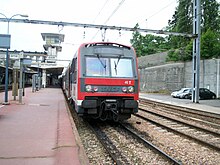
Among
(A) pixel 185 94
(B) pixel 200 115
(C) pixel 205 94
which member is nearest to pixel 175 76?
(A) pixel 185 94

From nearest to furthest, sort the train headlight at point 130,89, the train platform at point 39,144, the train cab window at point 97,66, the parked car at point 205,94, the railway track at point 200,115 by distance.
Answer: the train platform at point 39,144 < the train cab window at point 97,66 < the train headlight at point 130,89 < the railway track at point 200,115 < the parked car at point 205,94

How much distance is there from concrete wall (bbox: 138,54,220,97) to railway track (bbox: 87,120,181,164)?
2419cm

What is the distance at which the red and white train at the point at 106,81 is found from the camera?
30.4 ft

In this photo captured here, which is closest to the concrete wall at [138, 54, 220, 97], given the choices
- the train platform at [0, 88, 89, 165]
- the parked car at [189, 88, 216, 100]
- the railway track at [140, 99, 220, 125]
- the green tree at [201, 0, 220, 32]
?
the parked car at [189, 88, 216, 100]

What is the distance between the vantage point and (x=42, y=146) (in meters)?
6.22

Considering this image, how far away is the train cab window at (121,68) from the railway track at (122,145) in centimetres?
186

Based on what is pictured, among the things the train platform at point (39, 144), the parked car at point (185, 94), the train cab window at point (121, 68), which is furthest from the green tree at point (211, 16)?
the train platform at point (39, 144)

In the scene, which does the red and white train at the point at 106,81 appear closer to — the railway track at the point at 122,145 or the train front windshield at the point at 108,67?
the train front windshield at the point at 108,67

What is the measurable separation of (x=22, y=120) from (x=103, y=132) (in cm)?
284

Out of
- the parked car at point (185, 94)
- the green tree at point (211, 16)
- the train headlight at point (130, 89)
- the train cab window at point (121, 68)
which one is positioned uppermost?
the green tree at point (211, 16)

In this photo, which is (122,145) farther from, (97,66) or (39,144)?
(97,66)

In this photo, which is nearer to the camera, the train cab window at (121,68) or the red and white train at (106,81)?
the red and white train at (106,81)

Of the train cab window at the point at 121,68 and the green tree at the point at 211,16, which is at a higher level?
the green tree at the point at 211,16

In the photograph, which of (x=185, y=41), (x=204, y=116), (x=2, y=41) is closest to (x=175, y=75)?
(x=185, y=41)
